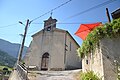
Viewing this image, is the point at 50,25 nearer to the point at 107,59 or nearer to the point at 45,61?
the point at 45,61

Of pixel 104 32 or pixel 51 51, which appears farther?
pixel 51 51

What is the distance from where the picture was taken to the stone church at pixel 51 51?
20652 millimetres

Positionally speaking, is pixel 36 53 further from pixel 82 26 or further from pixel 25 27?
pixel 82 26

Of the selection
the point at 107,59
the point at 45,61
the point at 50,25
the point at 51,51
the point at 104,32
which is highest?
the point at 50,25

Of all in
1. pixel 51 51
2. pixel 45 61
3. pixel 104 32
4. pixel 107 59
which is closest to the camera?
pixel 107 59

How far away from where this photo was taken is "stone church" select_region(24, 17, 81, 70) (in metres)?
20.7

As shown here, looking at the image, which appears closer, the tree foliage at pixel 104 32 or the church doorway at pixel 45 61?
the tree foliage at pixel 104 32

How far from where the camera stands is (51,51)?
21344mm

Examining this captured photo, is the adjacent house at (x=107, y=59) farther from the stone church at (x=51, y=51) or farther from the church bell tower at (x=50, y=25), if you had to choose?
the church bell tower at (x=50, y=25)

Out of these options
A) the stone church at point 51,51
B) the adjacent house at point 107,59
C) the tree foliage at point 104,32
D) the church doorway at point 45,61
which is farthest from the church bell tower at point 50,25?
the adjacent house at point 107,59

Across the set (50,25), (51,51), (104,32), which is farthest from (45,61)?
(104,32)

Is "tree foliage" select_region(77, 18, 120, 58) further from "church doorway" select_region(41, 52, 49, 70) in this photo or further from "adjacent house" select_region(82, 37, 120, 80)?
"church doorway" select_region(41, 52, 49, 70)

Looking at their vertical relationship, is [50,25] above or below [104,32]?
above

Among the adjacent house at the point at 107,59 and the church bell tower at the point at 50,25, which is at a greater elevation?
Result: the church bell tower at the point at 50,25
